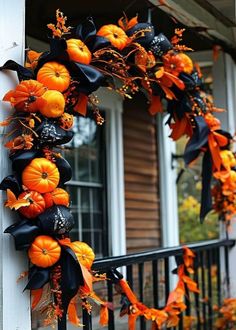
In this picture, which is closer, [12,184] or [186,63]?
[12,184]

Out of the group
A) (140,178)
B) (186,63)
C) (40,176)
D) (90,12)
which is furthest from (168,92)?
(140,178)

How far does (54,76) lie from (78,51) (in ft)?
0.64

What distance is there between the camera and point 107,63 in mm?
2740

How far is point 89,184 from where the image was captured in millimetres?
5422

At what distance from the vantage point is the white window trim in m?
5.51

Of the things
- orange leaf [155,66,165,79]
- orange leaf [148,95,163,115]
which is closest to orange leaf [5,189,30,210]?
orange leaf [155,66,165,79]

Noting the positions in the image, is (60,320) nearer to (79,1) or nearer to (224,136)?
(224,136)

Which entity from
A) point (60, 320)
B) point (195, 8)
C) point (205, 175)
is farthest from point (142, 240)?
point (60, 320)

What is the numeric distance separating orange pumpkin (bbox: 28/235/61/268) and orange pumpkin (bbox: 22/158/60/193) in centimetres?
21

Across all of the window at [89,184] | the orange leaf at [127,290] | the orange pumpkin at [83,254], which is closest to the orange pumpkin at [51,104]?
the orange pumpkin at [83,254]

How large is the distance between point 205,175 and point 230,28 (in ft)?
4.53

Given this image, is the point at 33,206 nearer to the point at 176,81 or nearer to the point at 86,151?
the point at 176,81

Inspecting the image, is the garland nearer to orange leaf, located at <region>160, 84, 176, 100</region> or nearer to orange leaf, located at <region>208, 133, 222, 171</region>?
orange leaf, located at <region>160, 84, 176, 100</region>

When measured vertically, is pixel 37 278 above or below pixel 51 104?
below
